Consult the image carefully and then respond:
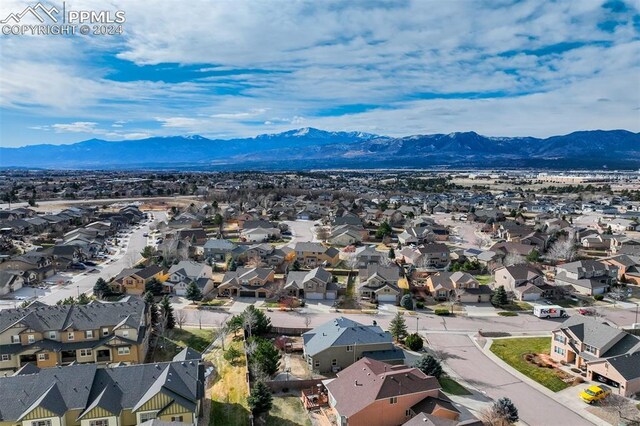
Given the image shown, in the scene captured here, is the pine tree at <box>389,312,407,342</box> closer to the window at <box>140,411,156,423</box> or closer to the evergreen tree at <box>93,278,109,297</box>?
the window at <box>140,411,156,423</box>

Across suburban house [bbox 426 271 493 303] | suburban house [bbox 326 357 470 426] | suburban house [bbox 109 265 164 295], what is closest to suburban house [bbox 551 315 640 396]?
suburban house [bbox 326 357 470 426]

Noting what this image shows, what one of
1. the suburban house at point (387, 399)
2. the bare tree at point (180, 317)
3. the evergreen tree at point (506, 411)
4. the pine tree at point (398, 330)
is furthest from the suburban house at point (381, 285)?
the evergreen tree at point (506, 411)

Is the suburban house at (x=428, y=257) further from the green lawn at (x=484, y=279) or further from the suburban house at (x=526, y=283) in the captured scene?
the suburban house at (x=526, y=283)

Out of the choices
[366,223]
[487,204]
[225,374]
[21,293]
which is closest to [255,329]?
[225,374]

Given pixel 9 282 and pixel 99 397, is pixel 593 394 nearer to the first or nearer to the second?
pixel 99 397

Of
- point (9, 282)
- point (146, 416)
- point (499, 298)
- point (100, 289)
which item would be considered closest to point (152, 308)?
point (100, 289)

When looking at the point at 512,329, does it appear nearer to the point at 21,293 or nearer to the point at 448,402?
the point at 448,402
